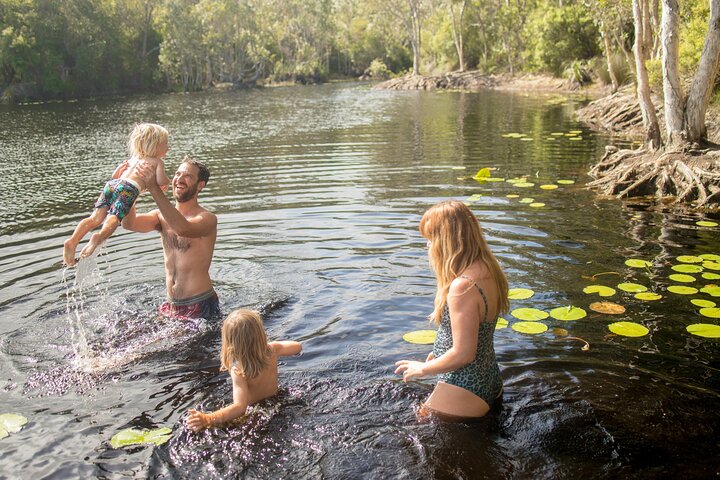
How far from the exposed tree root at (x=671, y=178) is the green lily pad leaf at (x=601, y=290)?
16.9 ft

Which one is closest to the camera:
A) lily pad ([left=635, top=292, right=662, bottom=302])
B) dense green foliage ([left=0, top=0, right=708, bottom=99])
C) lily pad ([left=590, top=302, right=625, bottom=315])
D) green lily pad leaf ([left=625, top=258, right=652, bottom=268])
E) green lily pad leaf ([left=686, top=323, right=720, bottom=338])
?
green lily pad leaf ([left=686, top=323, right=720, bottom=338])

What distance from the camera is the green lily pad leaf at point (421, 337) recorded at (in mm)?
6180

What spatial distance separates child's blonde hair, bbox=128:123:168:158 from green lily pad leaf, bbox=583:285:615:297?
507cm

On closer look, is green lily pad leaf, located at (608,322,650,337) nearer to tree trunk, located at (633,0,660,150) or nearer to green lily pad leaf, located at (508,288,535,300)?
green lily pad leaf, located at (508,288,535,300)

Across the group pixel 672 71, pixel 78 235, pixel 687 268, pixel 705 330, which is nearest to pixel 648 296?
pixel 705 330

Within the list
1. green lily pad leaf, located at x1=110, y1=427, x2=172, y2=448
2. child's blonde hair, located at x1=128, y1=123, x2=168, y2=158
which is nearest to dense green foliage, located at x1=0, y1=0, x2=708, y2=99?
child's blonde hair, located at x1=128, y1=123, x2=168, y2=158

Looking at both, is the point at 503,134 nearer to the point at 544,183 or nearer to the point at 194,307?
the point at 544,183

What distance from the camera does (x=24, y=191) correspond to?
15.3 meters

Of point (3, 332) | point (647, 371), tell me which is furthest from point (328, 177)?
point (647, 371)

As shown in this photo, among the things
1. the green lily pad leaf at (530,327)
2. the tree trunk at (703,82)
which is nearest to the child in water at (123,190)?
the green lily pad leaf at (530,327)

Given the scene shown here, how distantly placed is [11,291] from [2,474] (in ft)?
14.3

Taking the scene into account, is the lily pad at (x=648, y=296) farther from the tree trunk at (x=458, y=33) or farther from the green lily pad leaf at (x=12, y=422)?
the tree trunk at (x=458, y=33)

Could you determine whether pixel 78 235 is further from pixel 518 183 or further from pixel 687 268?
pixel 518 183

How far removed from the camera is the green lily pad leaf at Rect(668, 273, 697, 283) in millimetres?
7450
